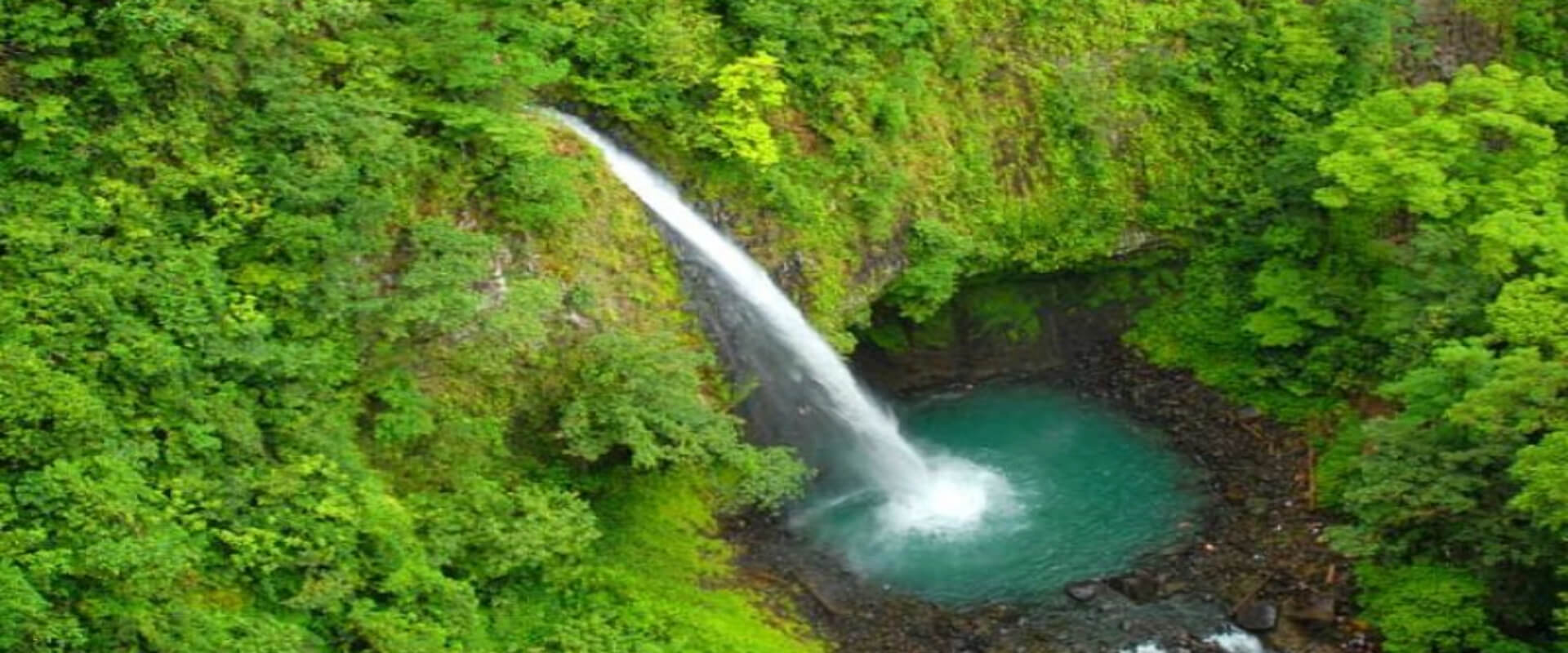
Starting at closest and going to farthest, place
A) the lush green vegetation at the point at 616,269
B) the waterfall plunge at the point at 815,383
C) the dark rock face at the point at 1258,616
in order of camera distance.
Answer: the lush green vegetation at the point at 616,269 → the dark rock face at the point at 1258,616 → the waterfall plunge at the point at 815,383

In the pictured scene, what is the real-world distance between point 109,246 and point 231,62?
6.48ft

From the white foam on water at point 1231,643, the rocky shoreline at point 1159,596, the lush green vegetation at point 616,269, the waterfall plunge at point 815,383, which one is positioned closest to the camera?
the lush green vegetation at point 616,269

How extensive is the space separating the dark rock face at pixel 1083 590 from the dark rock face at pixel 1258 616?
1.43 meters

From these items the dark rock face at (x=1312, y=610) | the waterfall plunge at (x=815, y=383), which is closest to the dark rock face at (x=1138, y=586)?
the dark rock face at (x=1312, y=610)

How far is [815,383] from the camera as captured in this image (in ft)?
52.0

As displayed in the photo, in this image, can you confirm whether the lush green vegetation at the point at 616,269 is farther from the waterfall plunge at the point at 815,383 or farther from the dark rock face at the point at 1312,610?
the dark rock face at the point at 1312,610

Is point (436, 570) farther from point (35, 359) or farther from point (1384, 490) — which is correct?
point (1384, 490)

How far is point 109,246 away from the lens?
36.3ft

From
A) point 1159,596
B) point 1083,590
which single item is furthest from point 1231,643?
point 1083,590

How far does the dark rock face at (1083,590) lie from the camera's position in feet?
47.7

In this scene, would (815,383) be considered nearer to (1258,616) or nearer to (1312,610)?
(1258,616)

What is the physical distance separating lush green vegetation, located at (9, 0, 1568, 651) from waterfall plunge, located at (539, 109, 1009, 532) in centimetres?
40

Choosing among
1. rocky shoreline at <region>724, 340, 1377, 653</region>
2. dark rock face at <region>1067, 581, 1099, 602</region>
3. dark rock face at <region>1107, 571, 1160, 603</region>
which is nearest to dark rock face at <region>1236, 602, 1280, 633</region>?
rocky shoreline at <region>724, 340, 1377, 653</region>

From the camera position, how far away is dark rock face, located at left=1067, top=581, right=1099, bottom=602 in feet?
47.7
